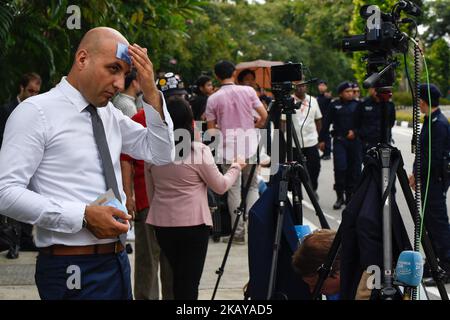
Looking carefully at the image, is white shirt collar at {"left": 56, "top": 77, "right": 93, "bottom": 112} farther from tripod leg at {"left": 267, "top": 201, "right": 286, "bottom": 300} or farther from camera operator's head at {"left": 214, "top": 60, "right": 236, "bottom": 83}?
camera operator's head at {"left": 214, "top": 60, "right": 236, "bottom": 83}

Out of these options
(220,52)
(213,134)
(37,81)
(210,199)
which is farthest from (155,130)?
(220,52)

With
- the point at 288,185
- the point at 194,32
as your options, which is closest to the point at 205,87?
the point at 288,185

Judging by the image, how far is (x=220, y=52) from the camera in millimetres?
23500

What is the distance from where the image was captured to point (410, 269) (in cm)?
322

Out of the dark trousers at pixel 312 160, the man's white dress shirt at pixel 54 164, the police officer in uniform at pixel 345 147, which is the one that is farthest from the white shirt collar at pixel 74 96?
the police officer in uniform at pixel 345 147

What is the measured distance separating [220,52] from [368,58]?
20047 millimetres

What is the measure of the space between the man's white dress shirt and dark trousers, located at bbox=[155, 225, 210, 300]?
1.65 m

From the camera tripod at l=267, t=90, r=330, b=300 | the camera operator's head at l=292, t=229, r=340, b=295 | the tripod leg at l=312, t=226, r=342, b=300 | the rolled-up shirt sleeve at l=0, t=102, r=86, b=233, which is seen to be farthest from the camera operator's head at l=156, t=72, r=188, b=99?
the rolled-up shirt sleeve at l=0, t=102, r=86, b=233

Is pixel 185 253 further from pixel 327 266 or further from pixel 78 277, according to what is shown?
pixel 78 277

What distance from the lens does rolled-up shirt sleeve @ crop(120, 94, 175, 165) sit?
10.8ft

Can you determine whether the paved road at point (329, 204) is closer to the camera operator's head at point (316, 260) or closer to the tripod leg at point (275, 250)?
the tripod leg at point (275, 250)

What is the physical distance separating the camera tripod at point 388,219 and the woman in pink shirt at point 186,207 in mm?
1291

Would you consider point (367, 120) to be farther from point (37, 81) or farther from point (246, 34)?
point (246, 34)

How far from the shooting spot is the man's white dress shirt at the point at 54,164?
2910 mm
